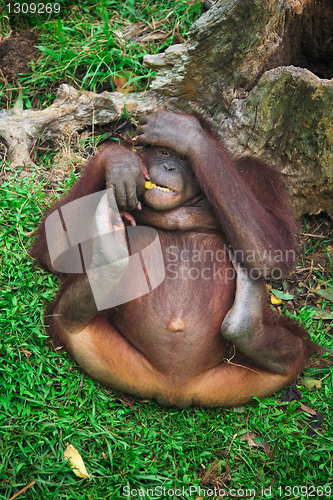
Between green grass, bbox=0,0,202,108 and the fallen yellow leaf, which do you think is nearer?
the fallen yellow leaf

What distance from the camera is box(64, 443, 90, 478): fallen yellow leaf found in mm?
2432

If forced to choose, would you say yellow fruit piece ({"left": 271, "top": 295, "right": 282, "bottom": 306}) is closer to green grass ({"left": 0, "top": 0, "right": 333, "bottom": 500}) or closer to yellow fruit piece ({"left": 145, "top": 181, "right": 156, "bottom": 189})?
green grass ({"left": 0, "top": 0, "right": 333, "bottom": 500})

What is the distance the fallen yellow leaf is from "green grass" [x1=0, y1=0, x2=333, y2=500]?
1.1 inches

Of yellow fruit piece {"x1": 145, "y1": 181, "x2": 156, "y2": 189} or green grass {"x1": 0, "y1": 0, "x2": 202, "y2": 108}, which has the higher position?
green grass {"x1": 0, "y1": 0, "x2": 202, "y2": 108}

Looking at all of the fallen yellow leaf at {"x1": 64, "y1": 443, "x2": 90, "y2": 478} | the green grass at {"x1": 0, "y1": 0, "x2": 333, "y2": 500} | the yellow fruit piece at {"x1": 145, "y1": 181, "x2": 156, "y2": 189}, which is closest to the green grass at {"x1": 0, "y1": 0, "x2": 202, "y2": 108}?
the green grass at {"x1": 0, "y1": 0, "x2": 333, "y2": 500}

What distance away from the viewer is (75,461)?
8.10 feet

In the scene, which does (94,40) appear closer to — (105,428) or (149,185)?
(149,185)

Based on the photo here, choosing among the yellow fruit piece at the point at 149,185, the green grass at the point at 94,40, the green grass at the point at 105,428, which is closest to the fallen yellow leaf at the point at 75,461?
the green grass at the point at 105,428

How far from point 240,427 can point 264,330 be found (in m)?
0.68

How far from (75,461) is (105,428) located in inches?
10.2

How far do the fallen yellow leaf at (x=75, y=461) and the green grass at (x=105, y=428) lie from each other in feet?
0.09

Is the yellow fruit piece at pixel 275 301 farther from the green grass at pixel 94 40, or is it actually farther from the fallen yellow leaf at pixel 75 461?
the green grass at pixel 94 40

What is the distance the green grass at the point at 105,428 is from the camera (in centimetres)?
245

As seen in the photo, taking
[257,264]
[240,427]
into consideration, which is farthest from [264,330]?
[240,427]
